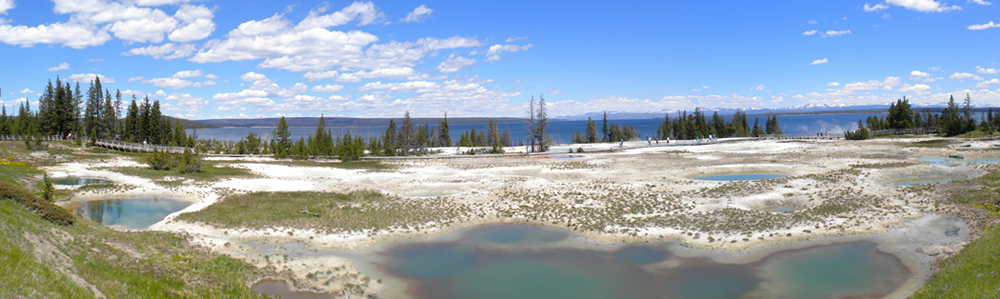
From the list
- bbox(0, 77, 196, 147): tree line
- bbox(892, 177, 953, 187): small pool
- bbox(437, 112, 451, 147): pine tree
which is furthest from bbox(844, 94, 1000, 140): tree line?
bbox(0, 77, 196, 147): tree line

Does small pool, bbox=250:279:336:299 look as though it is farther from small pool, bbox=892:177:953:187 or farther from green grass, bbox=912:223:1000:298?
small pool, bbox=892:177:953:187

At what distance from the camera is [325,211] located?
909 inches

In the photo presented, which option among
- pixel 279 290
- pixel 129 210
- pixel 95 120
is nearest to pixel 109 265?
pixel 279 290

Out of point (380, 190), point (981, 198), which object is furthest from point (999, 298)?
point (380, 190)

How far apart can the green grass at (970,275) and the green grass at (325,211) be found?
16.9 m

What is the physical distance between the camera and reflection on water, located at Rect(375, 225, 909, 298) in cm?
1324

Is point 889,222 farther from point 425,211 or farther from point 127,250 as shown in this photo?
point 127,250

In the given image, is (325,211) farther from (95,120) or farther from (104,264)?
(95,120)

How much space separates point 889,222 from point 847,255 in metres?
5.64

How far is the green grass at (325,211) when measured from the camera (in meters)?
20.5

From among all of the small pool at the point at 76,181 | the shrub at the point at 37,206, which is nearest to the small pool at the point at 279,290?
the shrub at the point at 37,206

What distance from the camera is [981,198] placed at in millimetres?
22172

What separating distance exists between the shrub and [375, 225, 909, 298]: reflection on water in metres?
9.97

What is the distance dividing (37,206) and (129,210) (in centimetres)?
1098
